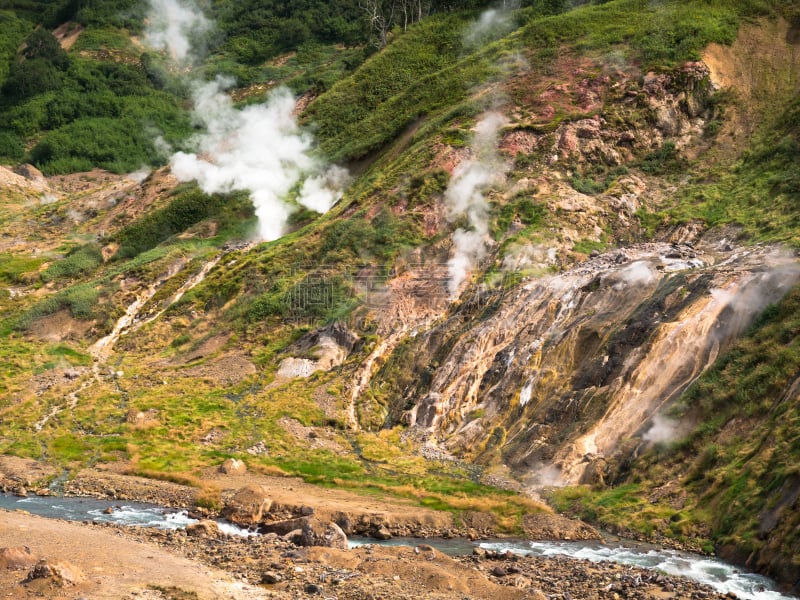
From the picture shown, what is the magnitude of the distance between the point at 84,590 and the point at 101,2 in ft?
424

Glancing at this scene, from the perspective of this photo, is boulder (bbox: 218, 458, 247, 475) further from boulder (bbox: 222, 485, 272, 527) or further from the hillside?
boulder (bbox: 222, 485, 272, 527)

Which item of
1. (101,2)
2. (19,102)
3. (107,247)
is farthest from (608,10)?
(101,2)

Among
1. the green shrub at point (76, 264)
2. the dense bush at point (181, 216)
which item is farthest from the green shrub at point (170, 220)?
the green shrub at point (76, 264)

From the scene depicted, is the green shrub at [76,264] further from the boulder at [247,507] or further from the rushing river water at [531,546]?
the boulder at [247,507]

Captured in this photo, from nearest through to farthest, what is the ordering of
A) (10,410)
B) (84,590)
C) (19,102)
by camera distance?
(84,590)
(10,410)
(19,102)

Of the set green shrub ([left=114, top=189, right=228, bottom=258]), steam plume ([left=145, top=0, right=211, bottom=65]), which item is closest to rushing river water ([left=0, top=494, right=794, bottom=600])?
green shrub ([left=114, top=189, right=228, bottom=258])

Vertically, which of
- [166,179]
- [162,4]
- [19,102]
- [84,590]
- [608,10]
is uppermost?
[162,4]

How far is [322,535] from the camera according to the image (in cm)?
3023

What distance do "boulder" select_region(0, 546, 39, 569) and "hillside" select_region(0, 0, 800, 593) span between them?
1252 centimetres

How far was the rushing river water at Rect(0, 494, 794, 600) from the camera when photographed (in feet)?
85.1

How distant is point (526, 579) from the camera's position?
26.1m

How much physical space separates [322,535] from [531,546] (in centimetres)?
771

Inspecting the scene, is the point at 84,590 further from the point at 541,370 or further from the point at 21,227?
the point at 21,227

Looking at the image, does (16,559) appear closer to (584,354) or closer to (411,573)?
(411,573)
